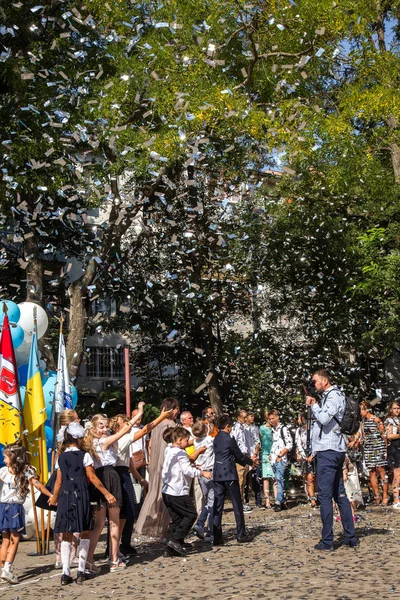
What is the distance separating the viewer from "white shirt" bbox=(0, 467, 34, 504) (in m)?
9.15

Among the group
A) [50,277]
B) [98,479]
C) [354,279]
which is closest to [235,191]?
[354,279]

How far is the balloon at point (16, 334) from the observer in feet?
41.6

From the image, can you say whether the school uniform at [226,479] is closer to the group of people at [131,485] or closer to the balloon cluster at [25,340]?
the group of people at [131,485]

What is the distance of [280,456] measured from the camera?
597 inches

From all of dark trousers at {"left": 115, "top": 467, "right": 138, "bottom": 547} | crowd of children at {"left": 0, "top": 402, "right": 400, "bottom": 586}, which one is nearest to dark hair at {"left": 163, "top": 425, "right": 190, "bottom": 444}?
crowd of children at {"left": 0, "top": 402, "right": 400, "bottom": 586}

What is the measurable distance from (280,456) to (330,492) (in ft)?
19.7

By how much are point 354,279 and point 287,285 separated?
310 cm

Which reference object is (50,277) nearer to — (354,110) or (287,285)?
(287,285)

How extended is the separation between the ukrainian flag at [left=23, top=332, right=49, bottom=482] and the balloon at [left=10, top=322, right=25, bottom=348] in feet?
2.71

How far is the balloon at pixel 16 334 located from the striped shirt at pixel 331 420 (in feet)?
16.9

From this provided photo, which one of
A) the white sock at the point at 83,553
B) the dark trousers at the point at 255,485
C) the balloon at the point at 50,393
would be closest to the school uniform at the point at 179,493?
the white sock at the point at 83,553

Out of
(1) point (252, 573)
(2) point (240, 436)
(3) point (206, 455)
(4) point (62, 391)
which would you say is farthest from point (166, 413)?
(2) point (240, 436)

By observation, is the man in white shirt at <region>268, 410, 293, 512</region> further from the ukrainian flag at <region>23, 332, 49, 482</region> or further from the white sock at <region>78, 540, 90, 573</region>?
the white sock at <region>78, 540, 90, 573</region>

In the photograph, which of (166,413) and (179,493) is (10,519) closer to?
(179,493)
